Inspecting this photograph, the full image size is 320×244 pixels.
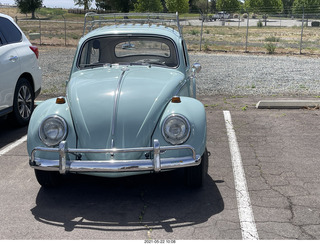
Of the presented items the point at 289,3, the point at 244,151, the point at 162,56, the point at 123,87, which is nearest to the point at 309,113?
the point at 244,151

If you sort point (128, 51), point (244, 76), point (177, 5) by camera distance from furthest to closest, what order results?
point (177, 5), point (244, 76), point (128, 51)

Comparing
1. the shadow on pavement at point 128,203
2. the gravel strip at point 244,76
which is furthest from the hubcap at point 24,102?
the shadow on pavement at point 128,203

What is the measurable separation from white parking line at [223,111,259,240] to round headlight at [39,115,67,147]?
6.17 feet

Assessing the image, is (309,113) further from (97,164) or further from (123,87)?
(97,164)

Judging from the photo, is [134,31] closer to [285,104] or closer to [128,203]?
[128,203]

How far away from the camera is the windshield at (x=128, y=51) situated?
5.98m

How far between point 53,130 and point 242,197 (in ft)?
6.68

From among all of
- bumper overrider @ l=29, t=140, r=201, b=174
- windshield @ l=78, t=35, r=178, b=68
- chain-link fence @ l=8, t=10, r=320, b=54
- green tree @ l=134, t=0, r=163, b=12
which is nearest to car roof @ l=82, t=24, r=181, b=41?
windshield @ l=78, t=35, r=178, b=68

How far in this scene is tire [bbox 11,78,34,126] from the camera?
24.4 feet

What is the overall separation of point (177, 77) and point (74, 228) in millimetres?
2297

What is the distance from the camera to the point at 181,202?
15.1 ft

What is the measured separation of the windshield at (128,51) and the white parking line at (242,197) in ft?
4.85

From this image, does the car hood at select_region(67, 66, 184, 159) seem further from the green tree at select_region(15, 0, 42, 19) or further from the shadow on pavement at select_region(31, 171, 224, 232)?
the green tree at select_region(15, 0, 42, 19)

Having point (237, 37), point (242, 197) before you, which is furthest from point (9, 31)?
point (237, 37)
